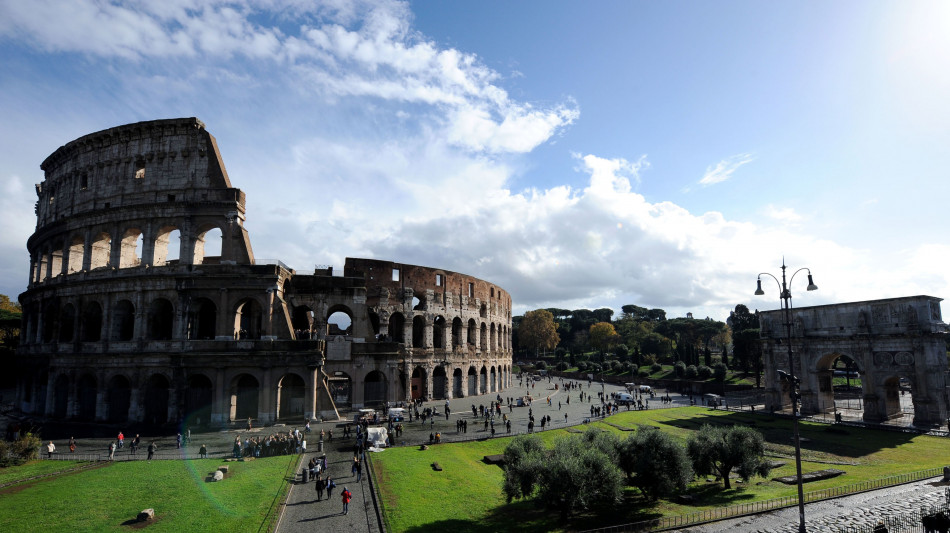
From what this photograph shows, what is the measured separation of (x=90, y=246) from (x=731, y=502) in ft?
158

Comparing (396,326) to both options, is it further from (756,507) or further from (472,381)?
(756,507)

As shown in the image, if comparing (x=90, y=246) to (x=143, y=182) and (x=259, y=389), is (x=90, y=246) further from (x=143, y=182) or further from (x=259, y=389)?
(x=259, y=389)

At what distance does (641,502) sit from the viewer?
20.8 m

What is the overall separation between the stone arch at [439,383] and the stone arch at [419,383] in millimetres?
1478

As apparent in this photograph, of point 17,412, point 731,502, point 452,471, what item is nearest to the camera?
point 731,502

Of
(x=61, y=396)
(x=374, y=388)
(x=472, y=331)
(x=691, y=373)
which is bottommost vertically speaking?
(x=691, y=373)

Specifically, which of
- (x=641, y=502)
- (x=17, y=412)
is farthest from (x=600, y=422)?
(x=17, y=412)

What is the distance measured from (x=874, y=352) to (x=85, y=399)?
63962 mm

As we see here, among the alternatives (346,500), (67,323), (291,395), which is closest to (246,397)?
(291,395)

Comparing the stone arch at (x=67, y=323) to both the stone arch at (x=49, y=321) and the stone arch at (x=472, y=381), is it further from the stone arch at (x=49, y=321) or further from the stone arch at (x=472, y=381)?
the stone arch at (x=472, y=381)

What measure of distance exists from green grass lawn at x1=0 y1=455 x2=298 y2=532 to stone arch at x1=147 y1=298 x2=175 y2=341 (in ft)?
44.9

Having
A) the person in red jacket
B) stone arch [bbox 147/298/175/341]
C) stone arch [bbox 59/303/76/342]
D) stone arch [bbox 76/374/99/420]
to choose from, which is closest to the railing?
the person in red jacket

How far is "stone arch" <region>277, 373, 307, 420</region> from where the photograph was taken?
38.8 m

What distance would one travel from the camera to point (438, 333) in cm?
5547
